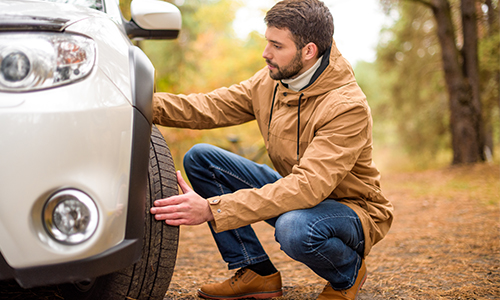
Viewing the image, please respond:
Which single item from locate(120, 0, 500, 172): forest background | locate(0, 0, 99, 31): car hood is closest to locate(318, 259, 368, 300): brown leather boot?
locate(0, 0, 99, 31): car hood

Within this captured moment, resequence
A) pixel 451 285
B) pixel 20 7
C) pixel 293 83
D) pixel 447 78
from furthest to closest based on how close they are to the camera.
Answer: pixel 447 78
pixel 451 285
pixel 293 83
pixel 20 7

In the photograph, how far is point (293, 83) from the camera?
228 centimetres

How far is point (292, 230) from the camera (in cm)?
200

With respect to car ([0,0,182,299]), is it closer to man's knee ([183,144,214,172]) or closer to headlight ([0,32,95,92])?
headlight ([0,32,95,92])

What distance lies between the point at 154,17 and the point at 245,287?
1.44m

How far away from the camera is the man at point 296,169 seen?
195cm

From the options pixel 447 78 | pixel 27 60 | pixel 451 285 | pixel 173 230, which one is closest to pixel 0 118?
pixel 27 60

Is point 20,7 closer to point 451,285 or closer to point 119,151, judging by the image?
point 119,151

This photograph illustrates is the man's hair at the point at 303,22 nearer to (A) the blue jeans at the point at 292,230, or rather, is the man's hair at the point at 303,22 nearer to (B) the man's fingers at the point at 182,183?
(A) the blue jeans at the point at 292,230

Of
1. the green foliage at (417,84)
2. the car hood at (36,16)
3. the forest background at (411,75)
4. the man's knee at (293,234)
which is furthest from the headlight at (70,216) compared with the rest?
the green foliage at (417,84)

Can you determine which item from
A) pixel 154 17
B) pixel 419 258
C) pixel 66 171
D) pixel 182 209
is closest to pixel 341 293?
pixel 182 209

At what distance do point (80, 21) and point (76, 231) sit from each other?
660 millimetres

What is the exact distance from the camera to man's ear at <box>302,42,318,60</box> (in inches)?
87.9

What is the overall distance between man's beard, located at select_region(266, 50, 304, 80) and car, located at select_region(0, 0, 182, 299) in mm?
917
